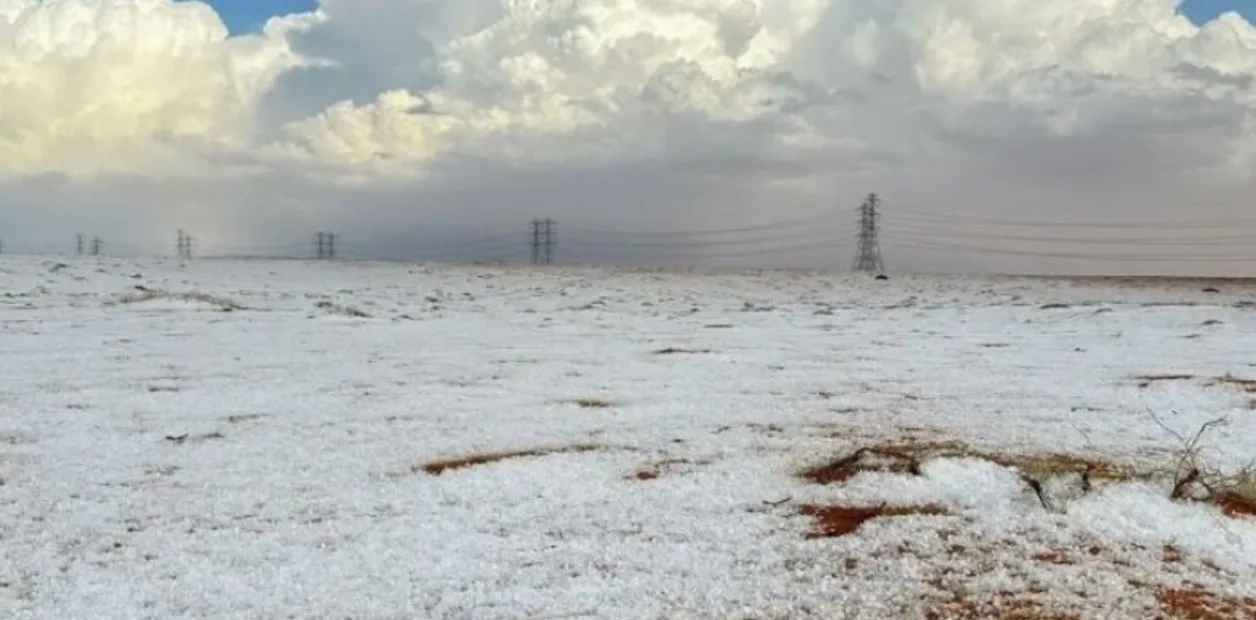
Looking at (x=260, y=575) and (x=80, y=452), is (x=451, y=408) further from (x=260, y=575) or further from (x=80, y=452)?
(x=260, y=575)

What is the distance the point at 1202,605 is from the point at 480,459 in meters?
2.58

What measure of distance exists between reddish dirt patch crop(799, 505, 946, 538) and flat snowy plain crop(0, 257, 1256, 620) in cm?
2

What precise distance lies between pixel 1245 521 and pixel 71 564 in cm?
340

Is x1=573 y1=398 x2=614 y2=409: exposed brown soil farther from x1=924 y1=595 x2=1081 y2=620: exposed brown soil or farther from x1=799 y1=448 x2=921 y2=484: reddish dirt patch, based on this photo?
x1=924 y1=595 x2=1081 y2=620: exposed brown soil

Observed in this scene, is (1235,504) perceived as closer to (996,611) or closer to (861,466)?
(861,466)

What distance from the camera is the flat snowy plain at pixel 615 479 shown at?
9.56ft

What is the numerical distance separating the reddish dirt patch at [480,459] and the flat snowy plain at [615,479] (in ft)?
0.10

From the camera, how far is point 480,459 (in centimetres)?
444

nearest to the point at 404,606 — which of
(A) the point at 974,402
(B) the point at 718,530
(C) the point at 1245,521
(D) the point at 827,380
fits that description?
(B) the point at 718,530

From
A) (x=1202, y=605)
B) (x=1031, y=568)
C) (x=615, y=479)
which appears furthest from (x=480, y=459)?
(x=1202, y=605)

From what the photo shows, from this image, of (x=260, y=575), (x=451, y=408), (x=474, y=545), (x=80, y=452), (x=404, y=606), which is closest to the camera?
(x=404, y=606)

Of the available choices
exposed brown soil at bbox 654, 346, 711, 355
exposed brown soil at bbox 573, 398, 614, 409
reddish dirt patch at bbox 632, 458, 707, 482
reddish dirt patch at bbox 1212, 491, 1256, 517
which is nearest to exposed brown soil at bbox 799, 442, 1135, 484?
reddish dirt patch at bbox 1212, 491, 1256, 517

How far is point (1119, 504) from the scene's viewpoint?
3531 millimetres

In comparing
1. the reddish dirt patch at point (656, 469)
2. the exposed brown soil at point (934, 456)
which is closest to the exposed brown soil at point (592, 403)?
the reddish dirt patch at point (656, 469)
